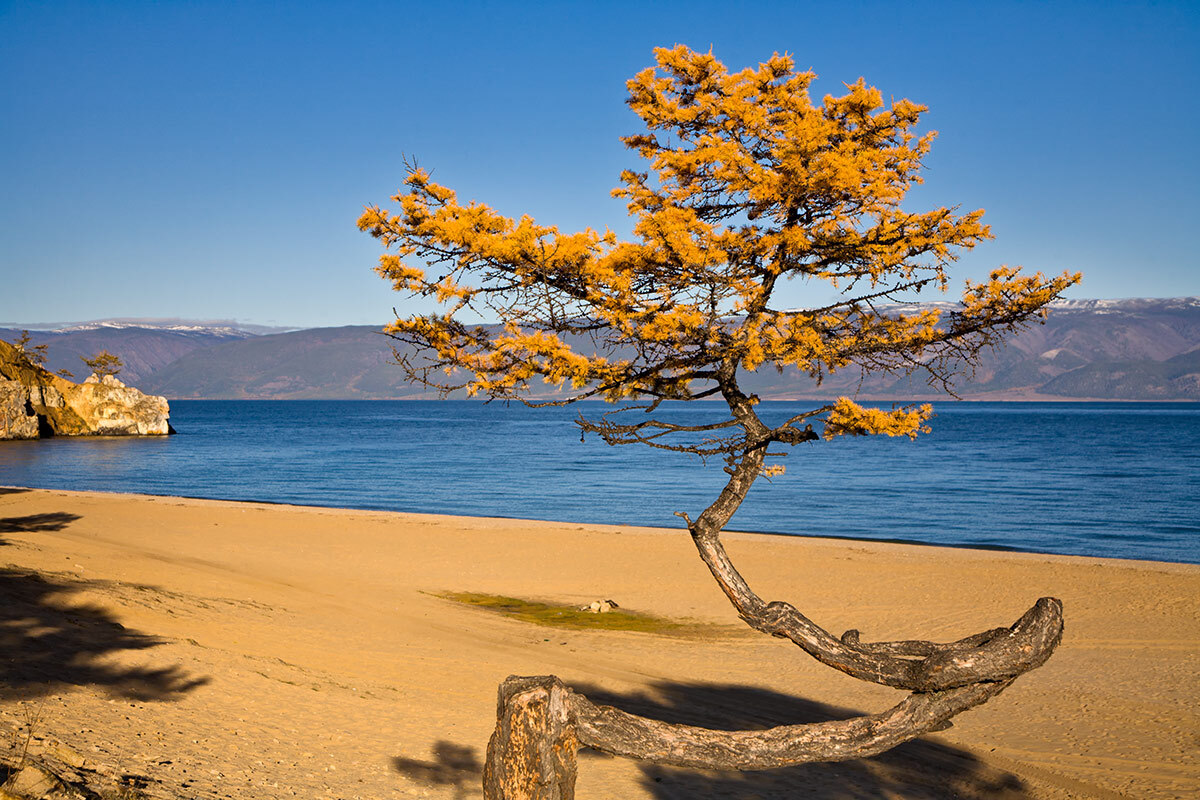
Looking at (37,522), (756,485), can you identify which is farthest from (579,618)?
(756,485)

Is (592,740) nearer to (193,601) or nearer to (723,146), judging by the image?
(723,146)

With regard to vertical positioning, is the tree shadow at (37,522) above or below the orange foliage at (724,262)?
below

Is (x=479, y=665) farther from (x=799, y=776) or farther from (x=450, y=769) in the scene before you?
(x=799, y=776)

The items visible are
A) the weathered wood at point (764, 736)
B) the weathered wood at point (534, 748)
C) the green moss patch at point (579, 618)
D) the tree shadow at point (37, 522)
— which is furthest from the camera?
the tree shadow at point (37, 522)

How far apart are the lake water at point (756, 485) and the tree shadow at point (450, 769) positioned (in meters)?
24.1

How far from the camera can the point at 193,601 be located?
12.8m

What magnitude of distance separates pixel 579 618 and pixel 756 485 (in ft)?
114

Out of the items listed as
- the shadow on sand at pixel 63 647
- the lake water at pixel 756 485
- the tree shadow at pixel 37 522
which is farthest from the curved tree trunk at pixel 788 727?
the lake water at pixel 756 485

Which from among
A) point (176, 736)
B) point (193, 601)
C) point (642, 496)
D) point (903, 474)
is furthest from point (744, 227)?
point (903, 474)

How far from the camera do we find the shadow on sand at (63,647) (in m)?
7.79

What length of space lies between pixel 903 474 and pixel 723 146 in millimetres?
51370

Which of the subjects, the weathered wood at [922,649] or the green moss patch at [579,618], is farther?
the green moss patch at [579,618]

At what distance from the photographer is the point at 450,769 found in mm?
7324

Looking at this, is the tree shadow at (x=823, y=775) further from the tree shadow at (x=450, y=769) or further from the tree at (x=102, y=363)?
the tree at (x=102, y=363)
